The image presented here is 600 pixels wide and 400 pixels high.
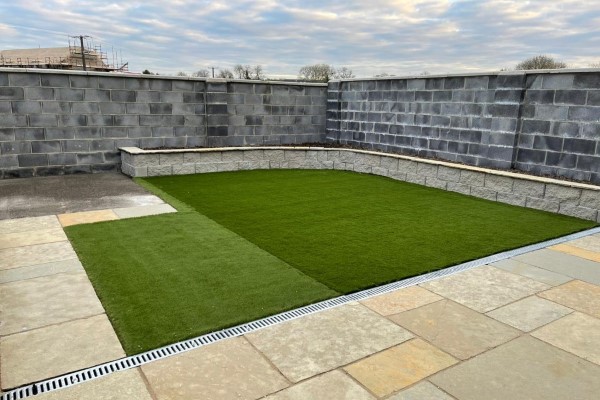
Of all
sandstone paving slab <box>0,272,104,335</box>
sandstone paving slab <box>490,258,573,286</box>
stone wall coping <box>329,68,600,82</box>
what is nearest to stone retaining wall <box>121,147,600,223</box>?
stone wall coping <box>329,68,600,82</box>

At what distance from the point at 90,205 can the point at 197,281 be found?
3.36m

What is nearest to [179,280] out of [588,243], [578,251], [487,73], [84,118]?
[578,251]

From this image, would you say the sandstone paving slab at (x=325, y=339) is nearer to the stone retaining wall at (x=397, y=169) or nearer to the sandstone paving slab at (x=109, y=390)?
the sandstone paving slab at (x=109, y=390)

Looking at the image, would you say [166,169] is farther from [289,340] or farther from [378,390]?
[378,390]

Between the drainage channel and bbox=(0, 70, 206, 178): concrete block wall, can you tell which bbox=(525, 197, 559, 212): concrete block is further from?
bbox=(0, 70, 206, 178): concrete block wall

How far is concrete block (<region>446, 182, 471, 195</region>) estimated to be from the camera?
731 centimetres

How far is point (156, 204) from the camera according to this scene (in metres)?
6.30

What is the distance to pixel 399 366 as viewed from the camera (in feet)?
8.43

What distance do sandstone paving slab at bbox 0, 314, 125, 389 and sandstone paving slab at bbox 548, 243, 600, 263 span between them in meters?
4.34

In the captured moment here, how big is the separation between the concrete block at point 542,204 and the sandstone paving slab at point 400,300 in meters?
3.66

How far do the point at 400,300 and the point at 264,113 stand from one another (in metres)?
7.98

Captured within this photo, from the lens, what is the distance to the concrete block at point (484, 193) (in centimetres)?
691

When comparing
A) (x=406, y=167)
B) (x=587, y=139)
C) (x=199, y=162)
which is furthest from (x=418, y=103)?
(x=199, y=162)

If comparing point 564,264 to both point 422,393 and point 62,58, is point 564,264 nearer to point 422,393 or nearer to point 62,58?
point 422,393
